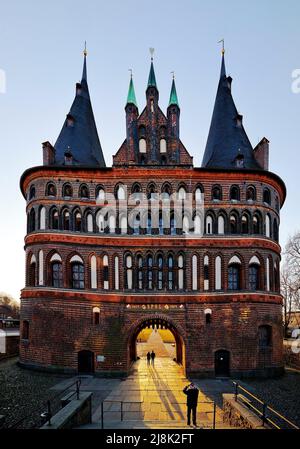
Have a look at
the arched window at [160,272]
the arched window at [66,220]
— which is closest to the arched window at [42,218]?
the arched window at [66,220]

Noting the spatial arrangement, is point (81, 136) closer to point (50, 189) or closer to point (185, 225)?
point (50, 189)

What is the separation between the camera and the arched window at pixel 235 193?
73.3 ft

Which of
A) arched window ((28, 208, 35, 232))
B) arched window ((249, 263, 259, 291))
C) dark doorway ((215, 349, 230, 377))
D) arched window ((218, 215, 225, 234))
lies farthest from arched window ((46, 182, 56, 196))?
dark doorway ((215, 349, 230, 377))

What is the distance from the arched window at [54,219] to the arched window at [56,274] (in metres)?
2.24

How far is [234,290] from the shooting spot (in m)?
21.5

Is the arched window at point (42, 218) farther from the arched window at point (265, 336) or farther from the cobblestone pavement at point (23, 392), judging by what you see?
the arched window at point (265, 336)

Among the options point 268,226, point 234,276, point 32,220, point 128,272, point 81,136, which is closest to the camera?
point 128,272

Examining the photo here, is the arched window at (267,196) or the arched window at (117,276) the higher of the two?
the arched window at (267,196)

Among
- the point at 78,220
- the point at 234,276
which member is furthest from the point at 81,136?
the point at 234,276

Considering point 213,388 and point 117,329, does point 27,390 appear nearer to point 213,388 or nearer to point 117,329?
point 117,329

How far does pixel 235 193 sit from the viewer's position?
22453 millimetres

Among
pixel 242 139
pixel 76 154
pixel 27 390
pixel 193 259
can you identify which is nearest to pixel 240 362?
pixel 193 259

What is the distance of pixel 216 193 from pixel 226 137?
5.41 meters

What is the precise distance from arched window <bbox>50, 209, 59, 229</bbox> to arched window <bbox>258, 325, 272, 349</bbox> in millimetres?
14597
